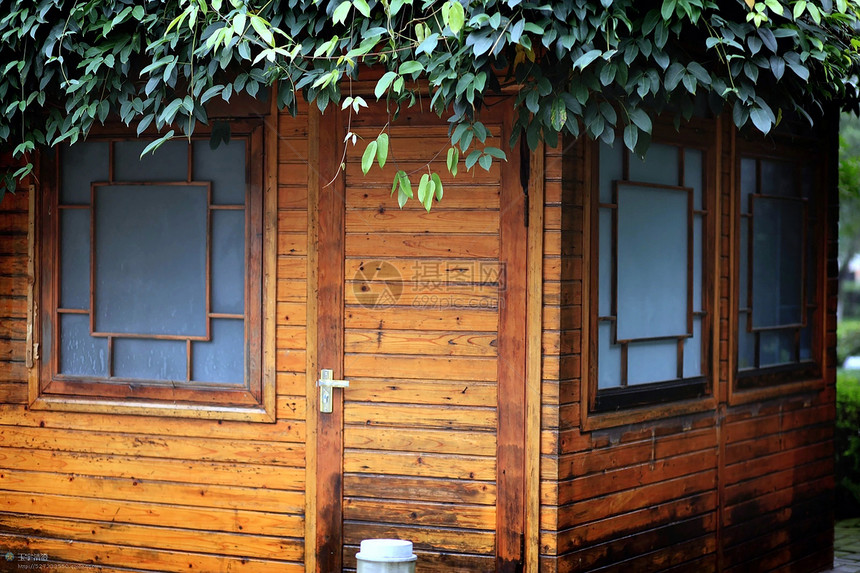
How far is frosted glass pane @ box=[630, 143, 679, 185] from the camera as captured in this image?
17.1 ft

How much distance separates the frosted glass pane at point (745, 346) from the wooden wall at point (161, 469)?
2775mm

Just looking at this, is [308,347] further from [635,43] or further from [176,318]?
[635,43]

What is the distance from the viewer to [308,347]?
498 cm

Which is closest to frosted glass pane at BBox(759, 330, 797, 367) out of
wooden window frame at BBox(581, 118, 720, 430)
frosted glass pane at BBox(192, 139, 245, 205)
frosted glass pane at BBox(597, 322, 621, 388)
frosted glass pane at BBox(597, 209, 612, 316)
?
wooden window frame at BBox(581, 118, 720, 430)

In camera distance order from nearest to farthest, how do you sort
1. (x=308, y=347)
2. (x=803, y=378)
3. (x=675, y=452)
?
(x=308, y=347) → (x=675, y=452) → (x=803, y=378)

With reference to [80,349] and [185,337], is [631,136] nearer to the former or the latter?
[185,337]

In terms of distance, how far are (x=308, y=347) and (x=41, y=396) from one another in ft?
5.51

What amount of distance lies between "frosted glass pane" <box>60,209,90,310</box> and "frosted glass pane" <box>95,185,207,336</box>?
A: 82mm

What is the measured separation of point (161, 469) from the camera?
5.23 m

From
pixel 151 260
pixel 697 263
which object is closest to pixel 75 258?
pixel 151 260

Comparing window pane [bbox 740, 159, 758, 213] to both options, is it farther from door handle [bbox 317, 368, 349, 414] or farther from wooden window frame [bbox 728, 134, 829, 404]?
door handle [bbox 317, 368, 349, 414]

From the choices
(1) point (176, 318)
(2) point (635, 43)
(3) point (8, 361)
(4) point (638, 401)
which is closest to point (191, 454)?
(1) point (176, 318)

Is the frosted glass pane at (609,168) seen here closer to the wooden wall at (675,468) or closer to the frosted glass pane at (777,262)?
the wooden wall at (675,468)

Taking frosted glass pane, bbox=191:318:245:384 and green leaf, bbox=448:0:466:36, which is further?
frosted glass pane, bbox=191:318:245:384
